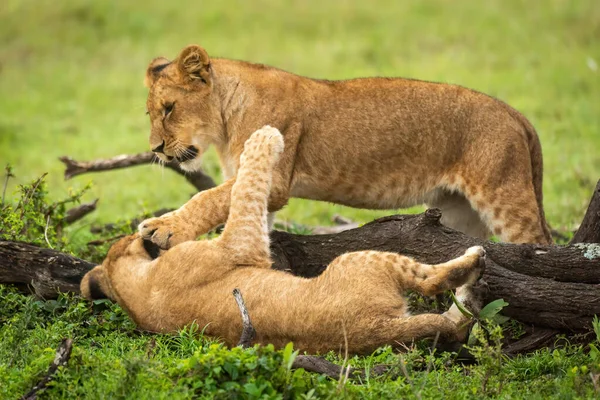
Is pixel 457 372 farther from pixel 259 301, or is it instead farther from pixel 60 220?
pixel 60 220

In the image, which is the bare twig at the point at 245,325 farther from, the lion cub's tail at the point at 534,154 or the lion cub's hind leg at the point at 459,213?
the lion cub's tail at the point at 534,154

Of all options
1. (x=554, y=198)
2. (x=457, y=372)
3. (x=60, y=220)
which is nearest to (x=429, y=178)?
(x=457, y=372)

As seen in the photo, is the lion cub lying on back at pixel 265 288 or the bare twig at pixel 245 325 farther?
the lion cub lying on back at pixel 265 288

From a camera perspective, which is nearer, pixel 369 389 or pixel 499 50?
pixel 369 389

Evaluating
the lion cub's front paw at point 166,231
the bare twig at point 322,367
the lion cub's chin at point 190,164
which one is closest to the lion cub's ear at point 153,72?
the lion cub's chin at point 190,164

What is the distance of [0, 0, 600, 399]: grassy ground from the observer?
4168 millimetres

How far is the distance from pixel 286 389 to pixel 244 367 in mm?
191

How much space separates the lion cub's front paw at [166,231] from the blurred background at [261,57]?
4677 mm

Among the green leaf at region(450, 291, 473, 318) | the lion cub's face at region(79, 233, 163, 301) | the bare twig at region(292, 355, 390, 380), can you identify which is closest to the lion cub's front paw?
the lion cub's face at region(79, 233, 163, 301)

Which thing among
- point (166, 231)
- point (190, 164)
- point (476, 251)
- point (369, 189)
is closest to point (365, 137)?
point (369, 189)

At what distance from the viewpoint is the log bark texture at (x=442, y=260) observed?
4.77m

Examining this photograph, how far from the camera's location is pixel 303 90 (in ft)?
20.5

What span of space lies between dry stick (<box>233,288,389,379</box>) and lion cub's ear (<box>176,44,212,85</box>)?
192 cm

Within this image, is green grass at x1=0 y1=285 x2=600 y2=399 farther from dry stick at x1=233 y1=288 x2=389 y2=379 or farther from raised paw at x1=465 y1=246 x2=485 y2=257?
raised paw at x1=465 y1=246 x2=485 y2=257
